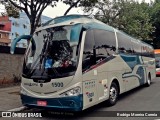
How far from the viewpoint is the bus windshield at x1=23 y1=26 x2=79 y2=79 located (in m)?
6.96

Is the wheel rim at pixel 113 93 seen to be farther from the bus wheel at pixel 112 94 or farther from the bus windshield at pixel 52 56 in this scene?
the bus windshield at pixel 52 56

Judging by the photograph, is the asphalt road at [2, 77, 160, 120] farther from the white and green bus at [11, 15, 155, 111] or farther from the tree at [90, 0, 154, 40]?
the tree at [90, 0, 154, 40]

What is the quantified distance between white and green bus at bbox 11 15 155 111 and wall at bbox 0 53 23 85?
5.83 metres

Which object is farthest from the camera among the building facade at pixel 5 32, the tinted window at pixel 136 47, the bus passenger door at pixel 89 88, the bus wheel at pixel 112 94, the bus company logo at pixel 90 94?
the building facade at pixel 5 32

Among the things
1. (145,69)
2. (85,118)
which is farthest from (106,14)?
(85,118)

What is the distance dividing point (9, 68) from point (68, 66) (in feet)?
24.3

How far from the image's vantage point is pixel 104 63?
8.38 metres

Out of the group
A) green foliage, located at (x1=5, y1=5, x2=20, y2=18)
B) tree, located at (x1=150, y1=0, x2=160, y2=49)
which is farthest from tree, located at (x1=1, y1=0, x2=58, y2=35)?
tree, located at (x1=150, y1=0, x2=160, y2=49)

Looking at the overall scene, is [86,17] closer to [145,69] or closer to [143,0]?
[145,69]

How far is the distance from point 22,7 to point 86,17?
6.15 m

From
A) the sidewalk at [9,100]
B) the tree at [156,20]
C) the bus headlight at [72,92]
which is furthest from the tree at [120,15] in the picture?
the bus headlight at [72,92]

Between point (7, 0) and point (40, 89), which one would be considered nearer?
point (40, 89)

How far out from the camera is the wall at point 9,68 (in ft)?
43.0

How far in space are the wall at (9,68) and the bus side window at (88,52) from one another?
22.4 feet
